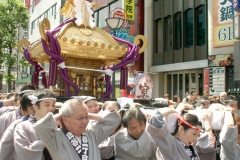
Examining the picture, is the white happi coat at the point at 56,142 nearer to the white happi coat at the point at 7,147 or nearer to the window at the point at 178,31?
the white happi coat at the point at 7,147

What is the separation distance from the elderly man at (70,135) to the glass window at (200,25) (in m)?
13.1

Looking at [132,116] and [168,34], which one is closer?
[132,116]

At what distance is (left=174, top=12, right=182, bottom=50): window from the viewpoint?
16578 mm

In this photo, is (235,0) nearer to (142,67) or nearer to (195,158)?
(142,67)

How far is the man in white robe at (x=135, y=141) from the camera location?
9.72 feet

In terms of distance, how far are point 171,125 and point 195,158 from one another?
0.39m

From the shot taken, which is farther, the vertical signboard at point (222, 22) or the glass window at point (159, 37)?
the glass window at point (159, 37)

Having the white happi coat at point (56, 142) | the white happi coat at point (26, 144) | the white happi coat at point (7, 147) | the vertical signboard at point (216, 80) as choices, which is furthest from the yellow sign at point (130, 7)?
the white happi coat at point (56, 142)

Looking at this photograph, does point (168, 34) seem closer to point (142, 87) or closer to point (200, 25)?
point (200, 25)

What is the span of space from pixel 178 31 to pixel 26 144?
14.6 m

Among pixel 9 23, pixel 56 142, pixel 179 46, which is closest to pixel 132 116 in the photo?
pixel 56 142

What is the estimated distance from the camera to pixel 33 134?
3.03 metres

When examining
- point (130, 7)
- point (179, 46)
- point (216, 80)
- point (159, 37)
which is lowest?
point (216, 80)

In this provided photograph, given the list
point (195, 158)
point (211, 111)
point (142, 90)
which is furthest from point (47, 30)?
point (195, 158)
